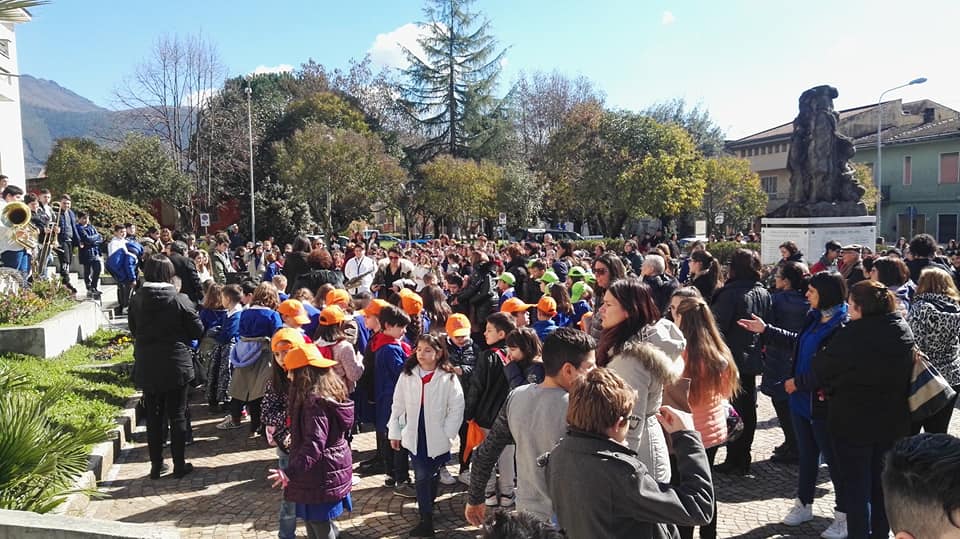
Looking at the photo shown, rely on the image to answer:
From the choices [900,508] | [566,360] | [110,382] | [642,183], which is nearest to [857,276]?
[566,360]

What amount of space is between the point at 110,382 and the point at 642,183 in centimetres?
2885

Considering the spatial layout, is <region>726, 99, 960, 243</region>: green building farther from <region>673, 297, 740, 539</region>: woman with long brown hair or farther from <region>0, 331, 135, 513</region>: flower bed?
<region>0, 331, 135, 513</region>: flower bed

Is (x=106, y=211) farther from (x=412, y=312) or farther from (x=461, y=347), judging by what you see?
(x=461, y=347)

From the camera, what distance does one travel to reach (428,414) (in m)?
4.95

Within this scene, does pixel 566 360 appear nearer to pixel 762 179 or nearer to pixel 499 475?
pixel 499 475

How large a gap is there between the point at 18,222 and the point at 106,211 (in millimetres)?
12761

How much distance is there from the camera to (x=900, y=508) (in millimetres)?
1725

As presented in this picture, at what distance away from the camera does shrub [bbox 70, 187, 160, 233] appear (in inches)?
873

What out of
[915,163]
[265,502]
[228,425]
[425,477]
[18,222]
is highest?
[915,163]

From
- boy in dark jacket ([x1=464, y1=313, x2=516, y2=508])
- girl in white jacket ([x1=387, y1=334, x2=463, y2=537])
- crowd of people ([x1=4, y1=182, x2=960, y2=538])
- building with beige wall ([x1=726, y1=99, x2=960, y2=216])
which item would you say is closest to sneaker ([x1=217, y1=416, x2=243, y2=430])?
crowd of people ([x1=4, y1=182, x2=960, y2=538])

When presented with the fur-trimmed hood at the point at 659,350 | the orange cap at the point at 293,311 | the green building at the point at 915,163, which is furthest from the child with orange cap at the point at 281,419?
the green building at the point at 915,163

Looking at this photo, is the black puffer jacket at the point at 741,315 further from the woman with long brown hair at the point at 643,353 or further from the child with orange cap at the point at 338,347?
the child with orange cap at the point at 338,347

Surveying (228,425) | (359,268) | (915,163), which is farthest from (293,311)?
(915,163)

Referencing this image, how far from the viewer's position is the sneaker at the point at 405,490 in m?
5.81
